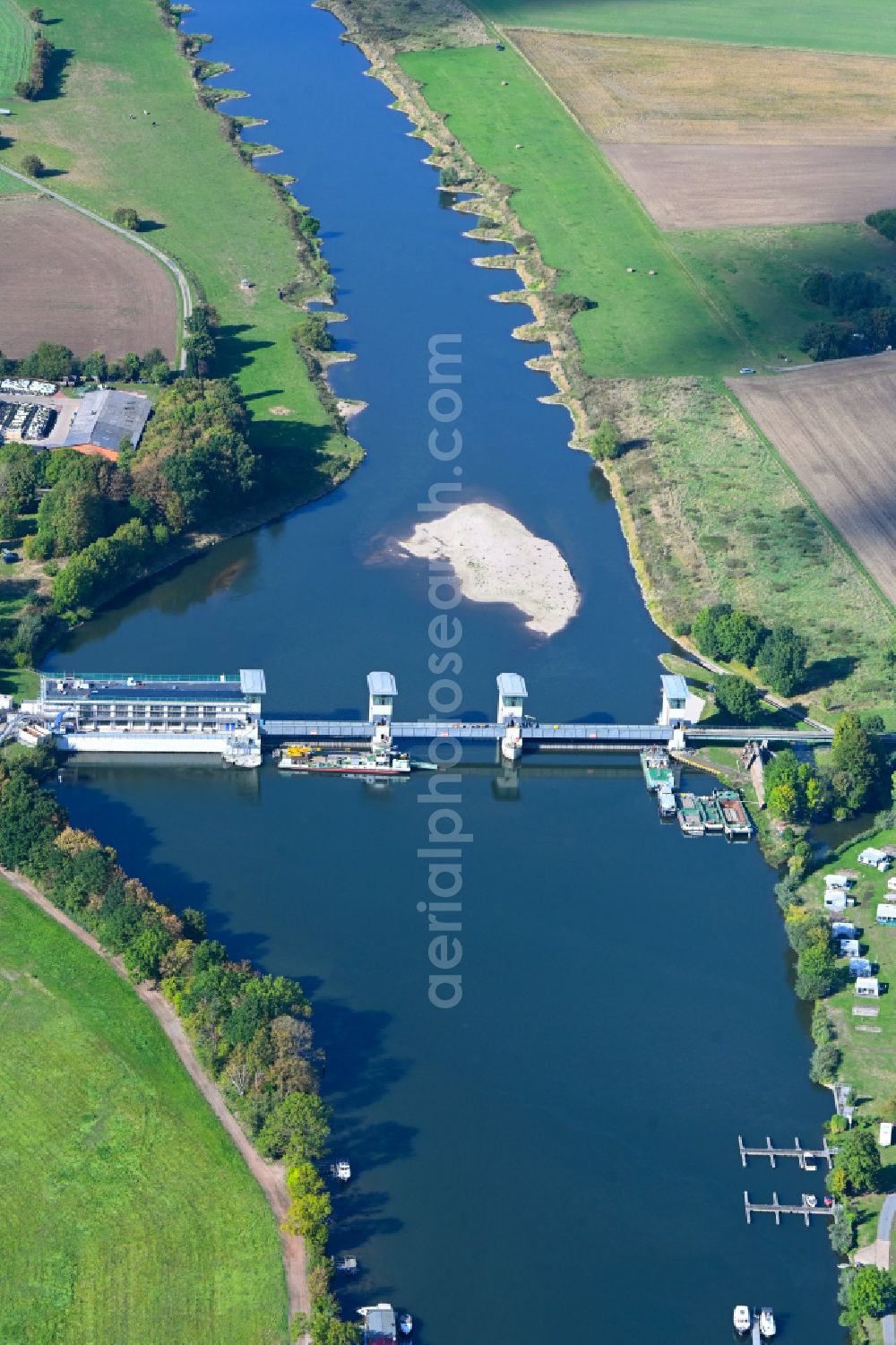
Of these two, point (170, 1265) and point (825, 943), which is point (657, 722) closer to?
point (825, 943)

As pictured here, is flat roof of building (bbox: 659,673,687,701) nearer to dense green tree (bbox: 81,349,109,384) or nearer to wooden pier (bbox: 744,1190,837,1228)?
wooden pier (bbox: 744,1190,837,1228)

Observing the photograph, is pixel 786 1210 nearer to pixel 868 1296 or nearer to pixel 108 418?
pixel 868 1296

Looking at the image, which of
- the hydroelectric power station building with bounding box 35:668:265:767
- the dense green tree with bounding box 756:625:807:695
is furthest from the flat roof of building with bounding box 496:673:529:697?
the dense green tree with bounding box 756:625:807:695

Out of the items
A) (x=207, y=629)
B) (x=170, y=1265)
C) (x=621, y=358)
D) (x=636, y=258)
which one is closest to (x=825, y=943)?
(x=170, y=1265)

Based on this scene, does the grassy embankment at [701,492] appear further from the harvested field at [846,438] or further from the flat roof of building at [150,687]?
the flat roof of building at [150,687]

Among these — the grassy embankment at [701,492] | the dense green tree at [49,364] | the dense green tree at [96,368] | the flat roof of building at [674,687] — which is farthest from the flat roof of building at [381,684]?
the dense green tree at [49,364]
